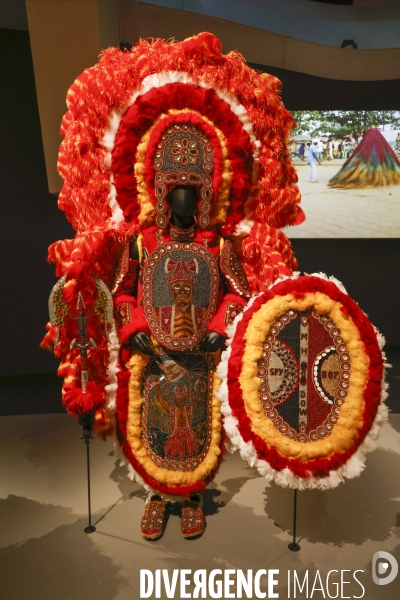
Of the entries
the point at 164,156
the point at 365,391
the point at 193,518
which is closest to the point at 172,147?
the point at 164,156

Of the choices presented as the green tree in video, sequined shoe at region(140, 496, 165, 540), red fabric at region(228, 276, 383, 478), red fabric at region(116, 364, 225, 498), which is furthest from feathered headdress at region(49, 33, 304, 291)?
the green tree in video

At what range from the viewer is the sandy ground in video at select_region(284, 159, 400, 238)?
3730 mm

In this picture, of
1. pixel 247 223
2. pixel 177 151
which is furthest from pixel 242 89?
pixel 247 223

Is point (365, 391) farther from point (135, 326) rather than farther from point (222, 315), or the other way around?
point (135, 326)

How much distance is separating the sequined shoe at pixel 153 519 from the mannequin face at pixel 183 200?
4.12ft

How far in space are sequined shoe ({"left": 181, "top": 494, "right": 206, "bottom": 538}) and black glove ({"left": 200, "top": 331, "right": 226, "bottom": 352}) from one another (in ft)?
2.41

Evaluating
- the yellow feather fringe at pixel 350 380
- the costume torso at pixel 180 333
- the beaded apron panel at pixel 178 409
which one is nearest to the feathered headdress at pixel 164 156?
the costume torso at pixel 180 333

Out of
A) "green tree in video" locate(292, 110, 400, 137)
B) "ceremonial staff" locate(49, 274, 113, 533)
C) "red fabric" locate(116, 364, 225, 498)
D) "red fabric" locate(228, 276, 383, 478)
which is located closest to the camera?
"red fabric" locate(228, 276, 383, 478)

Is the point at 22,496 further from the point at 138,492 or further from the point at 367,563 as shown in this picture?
the point at 367,563

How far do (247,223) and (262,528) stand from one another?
133 cm

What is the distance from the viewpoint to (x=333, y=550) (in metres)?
2.09

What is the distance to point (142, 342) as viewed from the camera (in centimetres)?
206

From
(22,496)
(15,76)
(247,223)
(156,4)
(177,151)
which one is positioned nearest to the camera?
(177,151)

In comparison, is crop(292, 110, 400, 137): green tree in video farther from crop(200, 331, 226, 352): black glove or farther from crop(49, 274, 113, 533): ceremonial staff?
crop(49, 274, 113, 533): ceremonial staff
